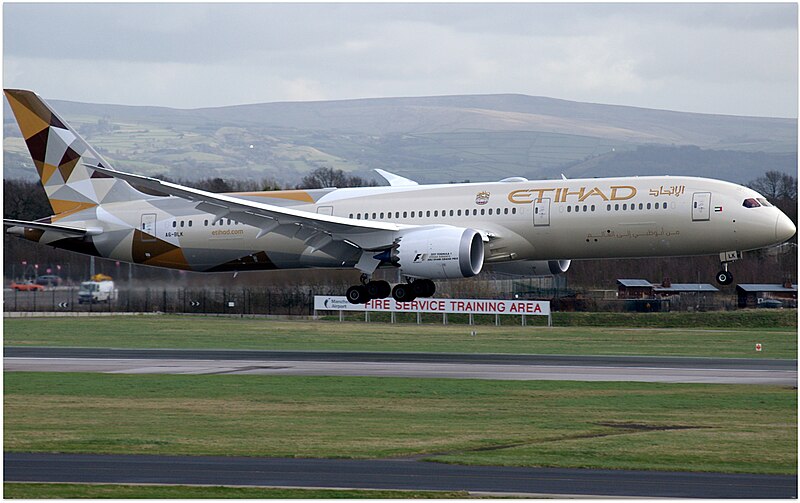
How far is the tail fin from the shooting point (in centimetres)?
5475

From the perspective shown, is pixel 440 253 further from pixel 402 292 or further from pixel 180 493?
pixel 180 493

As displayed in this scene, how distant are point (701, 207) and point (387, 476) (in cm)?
2523

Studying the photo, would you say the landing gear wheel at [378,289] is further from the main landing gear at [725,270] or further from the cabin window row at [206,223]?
the main landing gear at [725,270]

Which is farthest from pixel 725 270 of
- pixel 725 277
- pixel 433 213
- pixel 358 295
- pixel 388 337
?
pixel 388 337

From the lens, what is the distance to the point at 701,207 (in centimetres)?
4584

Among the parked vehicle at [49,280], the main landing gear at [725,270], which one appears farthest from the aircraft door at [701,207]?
the parked vehicle at [49,280]

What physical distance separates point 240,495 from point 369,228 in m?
27.0

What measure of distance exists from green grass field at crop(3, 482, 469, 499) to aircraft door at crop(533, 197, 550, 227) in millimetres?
26051

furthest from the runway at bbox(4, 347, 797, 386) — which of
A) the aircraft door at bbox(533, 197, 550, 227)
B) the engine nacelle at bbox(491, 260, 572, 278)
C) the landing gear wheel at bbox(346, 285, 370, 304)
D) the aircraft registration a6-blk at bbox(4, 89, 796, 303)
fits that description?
the aircraft door at bbox(533, 197, 550, 227)

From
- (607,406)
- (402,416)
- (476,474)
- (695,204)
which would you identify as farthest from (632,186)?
(476,474)

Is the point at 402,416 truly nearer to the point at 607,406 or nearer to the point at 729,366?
the point at 607,406

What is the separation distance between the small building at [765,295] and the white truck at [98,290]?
4244 cm

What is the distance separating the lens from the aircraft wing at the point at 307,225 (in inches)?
1868

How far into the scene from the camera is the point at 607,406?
117 feet
